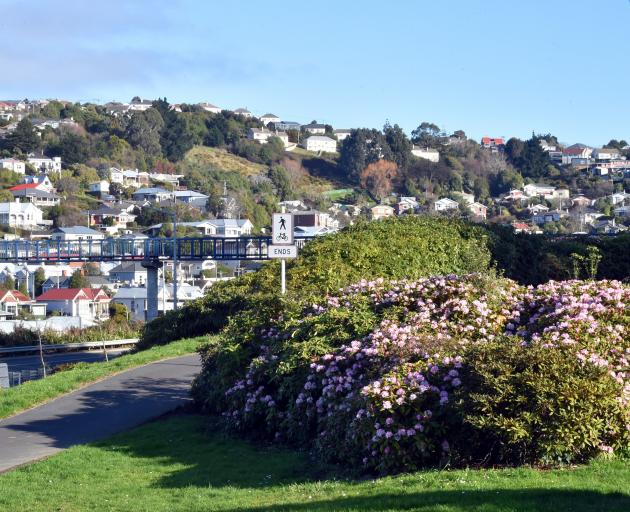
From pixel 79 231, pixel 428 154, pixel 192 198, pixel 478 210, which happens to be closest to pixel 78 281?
pixel 79 231

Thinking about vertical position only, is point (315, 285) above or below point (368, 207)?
below

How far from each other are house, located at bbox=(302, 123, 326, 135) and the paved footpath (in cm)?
14507

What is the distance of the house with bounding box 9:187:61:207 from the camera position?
94.6m

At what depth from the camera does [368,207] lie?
79750mm

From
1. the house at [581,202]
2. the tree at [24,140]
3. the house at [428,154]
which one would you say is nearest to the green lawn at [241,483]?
the house at [581,202]

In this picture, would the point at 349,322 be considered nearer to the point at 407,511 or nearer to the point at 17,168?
the point at 407,511

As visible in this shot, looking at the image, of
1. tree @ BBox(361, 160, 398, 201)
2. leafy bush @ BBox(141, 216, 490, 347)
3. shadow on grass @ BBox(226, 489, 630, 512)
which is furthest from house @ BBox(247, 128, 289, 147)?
shadow on grass @ BBox(226, 489, 630, 512)

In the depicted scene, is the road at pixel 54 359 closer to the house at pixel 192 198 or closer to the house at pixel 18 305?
the house at pixel 18 305

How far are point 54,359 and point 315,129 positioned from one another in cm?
14308

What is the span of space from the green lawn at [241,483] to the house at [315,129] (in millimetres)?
149629

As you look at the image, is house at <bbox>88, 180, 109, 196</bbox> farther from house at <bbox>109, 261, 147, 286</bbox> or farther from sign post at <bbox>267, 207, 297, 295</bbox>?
sign post at <bbox>267, 207, 297, 295</bbox>

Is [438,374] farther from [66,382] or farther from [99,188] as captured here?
[99,188]

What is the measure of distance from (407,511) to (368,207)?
7281cm

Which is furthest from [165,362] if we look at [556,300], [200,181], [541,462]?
[200,181]
